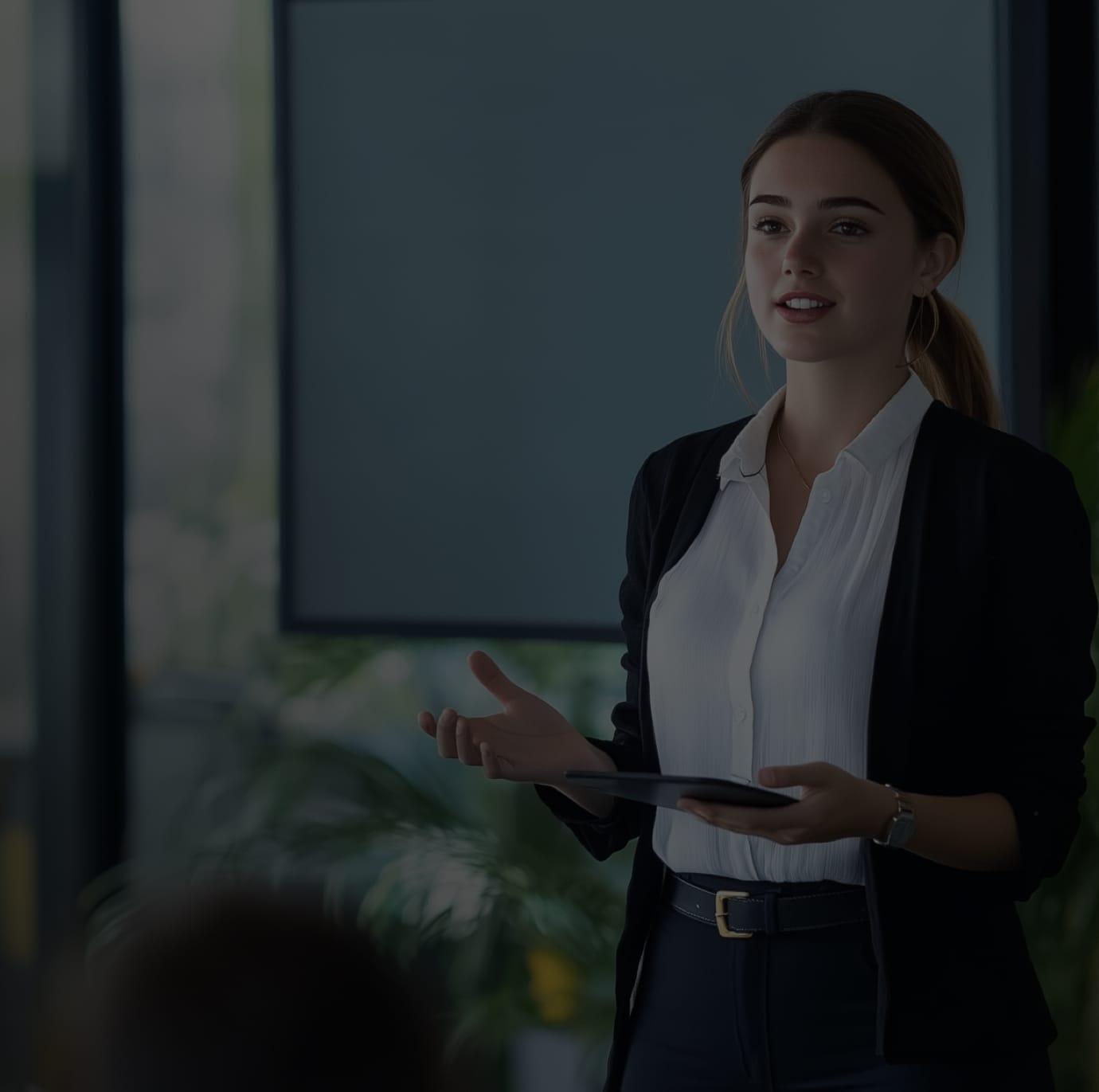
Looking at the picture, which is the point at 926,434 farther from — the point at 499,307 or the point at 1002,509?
the point at 499,307

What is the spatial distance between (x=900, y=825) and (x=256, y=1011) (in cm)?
65

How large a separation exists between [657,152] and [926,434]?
1238mm

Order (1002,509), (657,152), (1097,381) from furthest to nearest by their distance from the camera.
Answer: (657,152)
(1097,381)
(1002,509)

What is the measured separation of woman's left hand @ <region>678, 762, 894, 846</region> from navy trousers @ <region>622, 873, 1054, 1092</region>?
0.44ft

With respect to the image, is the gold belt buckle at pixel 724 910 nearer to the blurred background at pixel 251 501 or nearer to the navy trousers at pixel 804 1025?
the navy trousers at pixel 804 1025

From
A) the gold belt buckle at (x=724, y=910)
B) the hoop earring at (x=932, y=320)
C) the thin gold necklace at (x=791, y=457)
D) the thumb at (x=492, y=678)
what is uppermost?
the hoop earring at (x=932, y=320)

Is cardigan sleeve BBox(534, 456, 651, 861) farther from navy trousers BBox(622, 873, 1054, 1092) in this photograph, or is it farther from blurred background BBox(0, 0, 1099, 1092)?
blurred background BBox(0, 0, 1099, 1092)

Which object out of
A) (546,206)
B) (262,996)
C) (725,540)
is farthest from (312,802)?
(262,996)

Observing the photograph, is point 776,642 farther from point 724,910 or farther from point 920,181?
point 920,181

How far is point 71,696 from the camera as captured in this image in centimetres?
311

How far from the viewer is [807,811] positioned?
123 cm

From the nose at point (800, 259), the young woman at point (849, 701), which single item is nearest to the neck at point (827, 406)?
the young woman at point (849, 701)

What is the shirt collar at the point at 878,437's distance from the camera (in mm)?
1469

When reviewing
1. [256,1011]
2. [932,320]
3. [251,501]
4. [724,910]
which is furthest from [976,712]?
[251,501]
